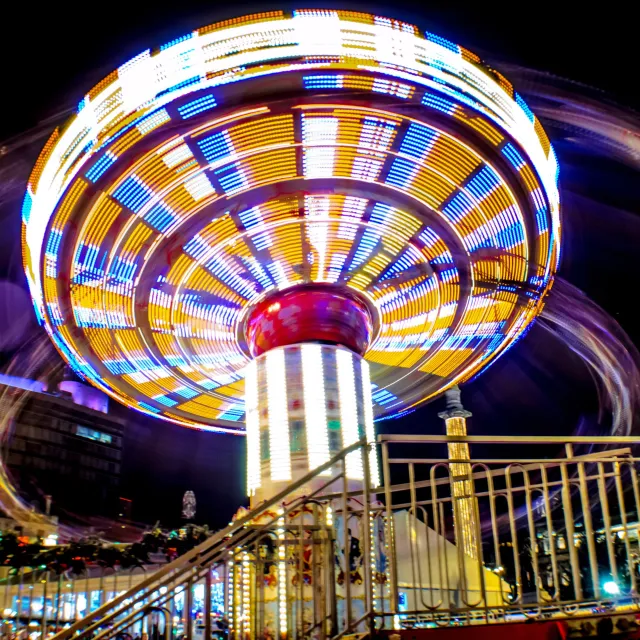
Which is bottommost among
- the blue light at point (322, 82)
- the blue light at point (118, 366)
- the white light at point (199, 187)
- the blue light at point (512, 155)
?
the blue light at point (118, 366)

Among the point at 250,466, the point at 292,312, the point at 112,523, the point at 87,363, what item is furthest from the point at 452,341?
the point at 112,523

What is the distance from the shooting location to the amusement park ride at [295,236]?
32.5ft

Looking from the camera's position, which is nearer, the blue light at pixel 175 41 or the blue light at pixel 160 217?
the blue light at pixel 175 41

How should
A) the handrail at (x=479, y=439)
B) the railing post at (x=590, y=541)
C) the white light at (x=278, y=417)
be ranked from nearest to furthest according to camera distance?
the railing post at (x=590, y=541) < the handrail at (x=479, y=439) < the white light at (x=278, y=417)

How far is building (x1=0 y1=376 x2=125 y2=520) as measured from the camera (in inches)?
2517

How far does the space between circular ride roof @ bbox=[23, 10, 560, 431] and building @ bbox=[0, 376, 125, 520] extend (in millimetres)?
49560

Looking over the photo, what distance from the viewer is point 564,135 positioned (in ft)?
61.8

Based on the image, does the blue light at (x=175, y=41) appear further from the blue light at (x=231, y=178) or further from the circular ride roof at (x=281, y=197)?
the blue light at (x=231, y=178)

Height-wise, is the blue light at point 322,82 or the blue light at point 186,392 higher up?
the blue light at point 322,82

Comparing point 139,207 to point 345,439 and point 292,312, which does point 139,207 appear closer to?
point 292,312

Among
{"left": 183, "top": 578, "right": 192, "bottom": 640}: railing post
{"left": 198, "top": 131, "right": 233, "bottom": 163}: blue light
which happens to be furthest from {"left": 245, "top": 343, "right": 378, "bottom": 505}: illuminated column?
{"left": 183, "top": 578, "right": 192, "bottom": 640}: railing post

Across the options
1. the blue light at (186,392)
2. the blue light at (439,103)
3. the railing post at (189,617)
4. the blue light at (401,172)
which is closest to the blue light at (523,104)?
the blue light at (439,103)

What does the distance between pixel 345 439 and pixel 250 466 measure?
2.01 meters

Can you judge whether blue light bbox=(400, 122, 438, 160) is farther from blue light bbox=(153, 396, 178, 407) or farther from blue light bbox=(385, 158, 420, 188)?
blue light bbox=(153, 396, 178, 407)
